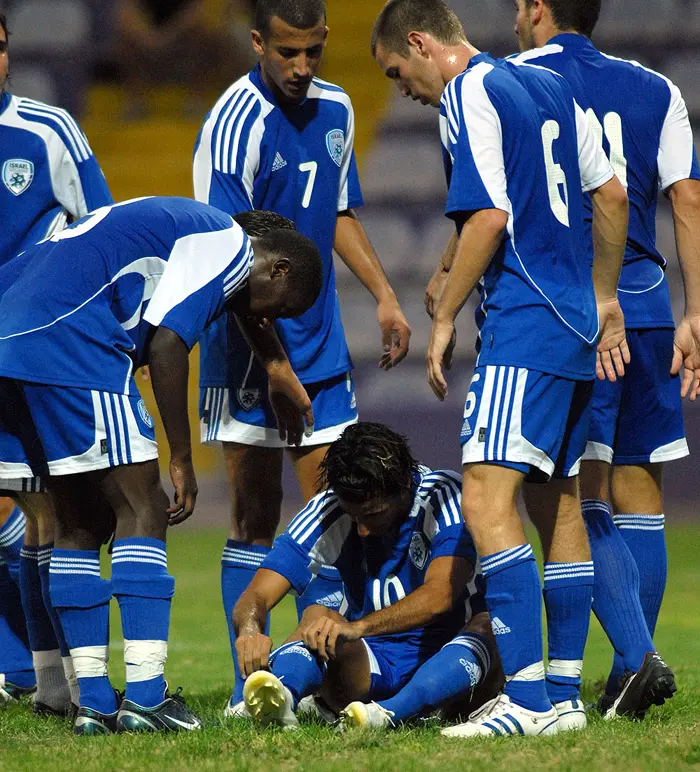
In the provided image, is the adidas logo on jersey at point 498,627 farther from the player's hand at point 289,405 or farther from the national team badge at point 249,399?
the national team badge at point 249,399

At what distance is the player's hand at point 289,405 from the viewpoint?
4387 millimetres

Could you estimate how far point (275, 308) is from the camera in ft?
13.3

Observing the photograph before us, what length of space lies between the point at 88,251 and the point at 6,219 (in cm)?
107

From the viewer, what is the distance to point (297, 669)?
3.89 metres

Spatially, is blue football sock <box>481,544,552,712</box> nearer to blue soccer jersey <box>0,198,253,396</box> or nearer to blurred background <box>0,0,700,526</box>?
blue soccer jersey <box>0,198,253,396</box>

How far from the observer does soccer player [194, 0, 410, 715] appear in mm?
4535

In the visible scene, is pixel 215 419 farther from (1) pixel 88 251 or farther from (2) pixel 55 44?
(2) pixel 55 44

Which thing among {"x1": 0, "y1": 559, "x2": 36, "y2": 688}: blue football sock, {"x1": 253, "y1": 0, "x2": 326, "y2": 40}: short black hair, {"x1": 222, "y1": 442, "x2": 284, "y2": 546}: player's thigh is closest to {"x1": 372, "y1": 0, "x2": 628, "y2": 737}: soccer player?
{"x1": 253, "y1": 0, "x2": 326, "y2": 40}: short black hair

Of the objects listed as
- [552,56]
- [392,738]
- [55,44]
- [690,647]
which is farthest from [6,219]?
[55,44]

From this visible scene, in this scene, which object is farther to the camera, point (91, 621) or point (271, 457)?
point (271, 457)

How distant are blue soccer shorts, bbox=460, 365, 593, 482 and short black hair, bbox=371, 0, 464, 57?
102 cm

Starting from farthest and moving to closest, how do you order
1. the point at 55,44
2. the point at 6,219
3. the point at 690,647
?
1. the point at 55,44
2. the point at 690,647
3. the point at 6,219

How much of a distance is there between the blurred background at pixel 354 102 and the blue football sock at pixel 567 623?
207 inches

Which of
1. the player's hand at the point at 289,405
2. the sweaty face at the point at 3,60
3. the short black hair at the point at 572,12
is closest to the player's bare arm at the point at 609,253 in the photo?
the short black hair at the point at 572,12
